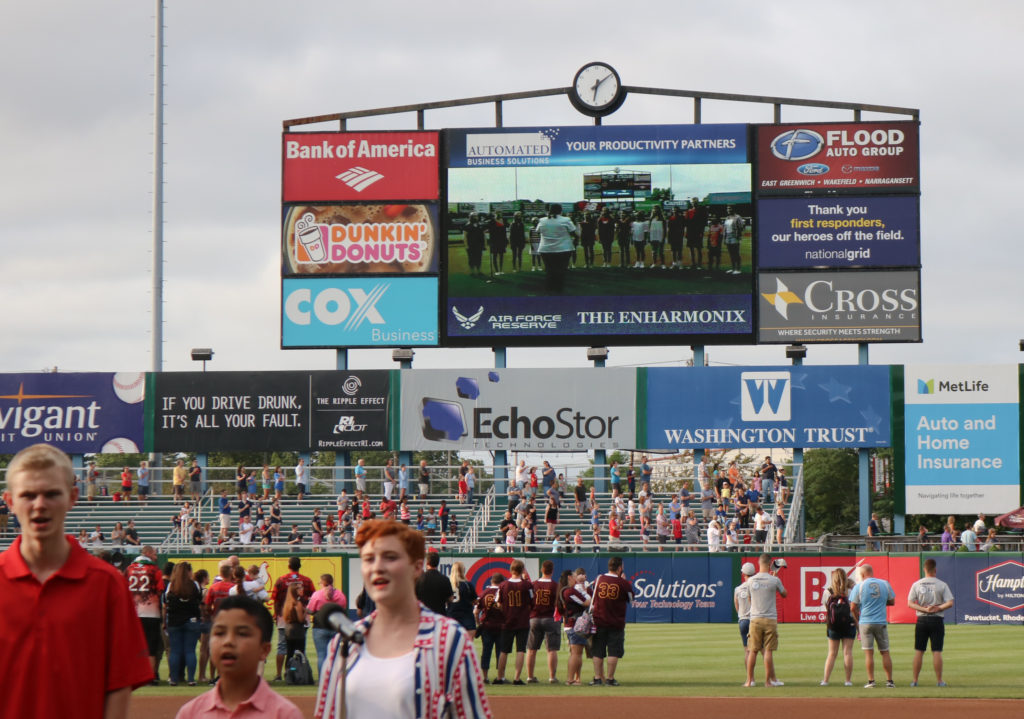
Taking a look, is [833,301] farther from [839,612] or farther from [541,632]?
[541,632]

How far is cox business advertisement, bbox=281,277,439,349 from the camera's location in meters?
40.7

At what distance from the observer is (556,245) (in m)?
39.8

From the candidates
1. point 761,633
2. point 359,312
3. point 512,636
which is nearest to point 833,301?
point 359,312

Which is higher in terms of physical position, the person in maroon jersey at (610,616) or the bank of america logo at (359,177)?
the bank of america logo at (359,177)

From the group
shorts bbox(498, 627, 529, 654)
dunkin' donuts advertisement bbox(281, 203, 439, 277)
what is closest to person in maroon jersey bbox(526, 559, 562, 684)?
shorts bbox(498, 627, 529, 654)

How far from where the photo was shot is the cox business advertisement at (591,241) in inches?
1556

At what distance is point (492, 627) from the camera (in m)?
19.7

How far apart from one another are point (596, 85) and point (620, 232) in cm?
471

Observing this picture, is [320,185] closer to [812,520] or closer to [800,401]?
[800,401]

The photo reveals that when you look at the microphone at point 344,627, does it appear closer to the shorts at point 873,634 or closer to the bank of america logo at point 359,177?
the shorts at point 873,634

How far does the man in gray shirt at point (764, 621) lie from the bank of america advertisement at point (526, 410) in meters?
23.3

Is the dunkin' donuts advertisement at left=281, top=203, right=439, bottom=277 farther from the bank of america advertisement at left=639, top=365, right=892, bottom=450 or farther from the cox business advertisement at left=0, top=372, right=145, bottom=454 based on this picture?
the bank of america advertisement at left=639, top=365, right=892, bottom=450

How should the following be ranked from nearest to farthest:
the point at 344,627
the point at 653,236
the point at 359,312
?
the point at 344,627 → the point at 653,236 → the point at 359,312

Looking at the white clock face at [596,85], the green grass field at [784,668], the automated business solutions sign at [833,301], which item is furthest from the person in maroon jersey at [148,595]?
the white clock face at [596,85]
